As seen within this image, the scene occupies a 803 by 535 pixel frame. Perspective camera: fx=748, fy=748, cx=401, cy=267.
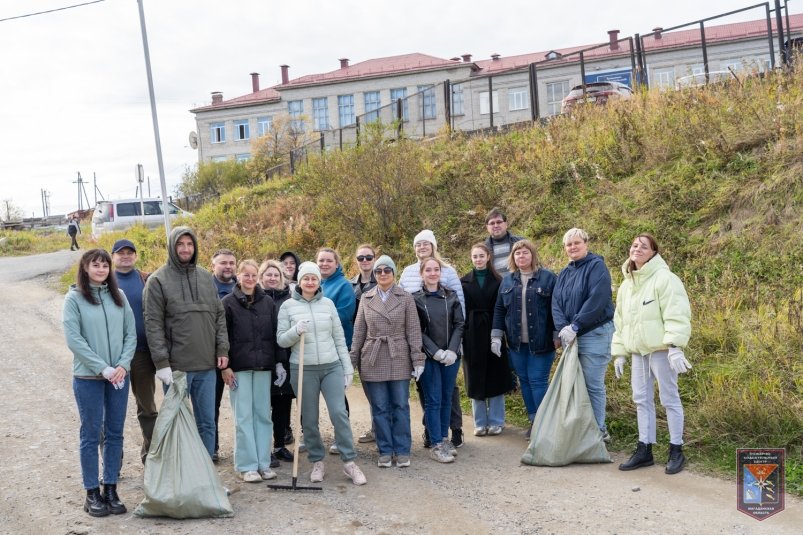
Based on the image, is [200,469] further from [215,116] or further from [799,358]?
[215,116]

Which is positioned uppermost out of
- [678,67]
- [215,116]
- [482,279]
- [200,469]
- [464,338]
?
[215,116]

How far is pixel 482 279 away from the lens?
7.55 meters

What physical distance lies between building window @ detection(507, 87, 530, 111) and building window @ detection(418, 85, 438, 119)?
195 cm

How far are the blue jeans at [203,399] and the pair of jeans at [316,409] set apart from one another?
0.76 m

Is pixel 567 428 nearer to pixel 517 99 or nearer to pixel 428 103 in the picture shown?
pixel 517 99

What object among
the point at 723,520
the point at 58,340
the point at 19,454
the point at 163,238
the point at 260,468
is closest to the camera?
the point at 723,520

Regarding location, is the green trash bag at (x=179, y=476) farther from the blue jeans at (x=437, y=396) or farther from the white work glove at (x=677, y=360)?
the white work glove at (x=677, y=360)

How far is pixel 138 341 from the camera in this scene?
20.4ft

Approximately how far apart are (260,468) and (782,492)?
4.05 meters

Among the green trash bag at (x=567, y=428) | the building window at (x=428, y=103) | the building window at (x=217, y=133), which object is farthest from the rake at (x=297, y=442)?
the building window at (x=217, y=133)

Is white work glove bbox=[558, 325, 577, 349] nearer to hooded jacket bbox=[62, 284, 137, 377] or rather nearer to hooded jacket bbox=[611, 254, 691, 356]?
hooded jacket bbox=[611, 254, 691, 356]

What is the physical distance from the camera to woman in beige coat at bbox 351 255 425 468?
259 inches

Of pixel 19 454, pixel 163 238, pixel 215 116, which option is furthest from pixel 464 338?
pixel 215 116

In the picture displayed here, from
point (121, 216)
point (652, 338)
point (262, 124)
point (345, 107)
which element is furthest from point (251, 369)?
point (262, 124)
